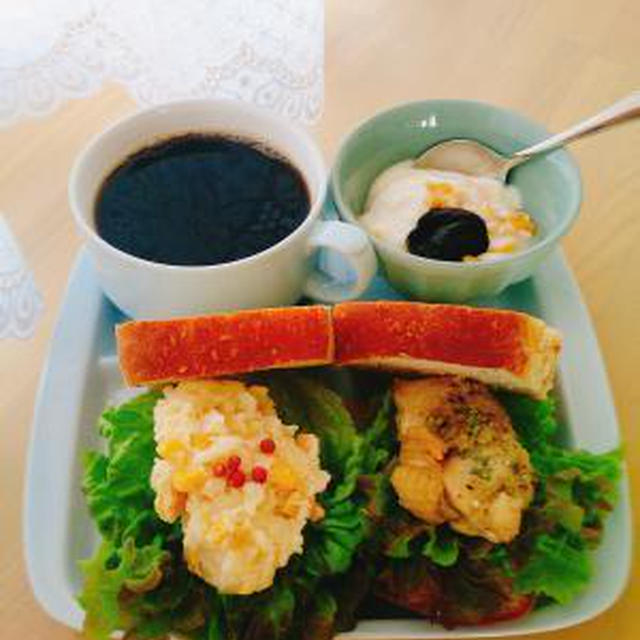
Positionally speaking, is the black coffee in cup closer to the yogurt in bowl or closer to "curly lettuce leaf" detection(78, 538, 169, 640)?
the yogurt in bowl

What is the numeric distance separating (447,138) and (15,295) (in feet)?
1.87

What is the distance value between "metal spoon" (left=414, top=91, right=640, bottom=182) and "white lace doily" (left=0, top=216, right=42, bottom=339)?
507 mm

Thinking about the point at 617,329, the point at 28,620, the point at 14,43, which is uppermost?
the point at 14,43

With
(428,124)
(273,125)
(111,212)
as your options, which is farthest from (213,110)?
(428,124)

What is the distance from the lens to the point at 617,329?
3.66 ft

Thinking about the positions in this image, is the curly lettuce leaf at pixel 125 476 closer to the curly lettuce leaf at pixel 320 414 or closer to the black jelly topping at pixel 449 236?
the curly lettuce leaf at pixel 320 414

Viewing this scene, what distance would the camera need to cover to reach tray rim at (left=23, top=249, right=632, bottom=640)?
2.69 feet

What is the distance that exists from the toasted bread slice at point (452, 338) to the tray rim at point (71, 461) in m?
0.13

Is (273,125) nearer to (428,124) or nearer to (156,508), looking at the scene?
(428,124)

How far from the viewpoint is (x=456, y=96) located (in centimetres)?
137

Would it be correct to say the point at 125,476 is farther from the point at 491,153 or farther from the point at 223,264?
the point at 491,153

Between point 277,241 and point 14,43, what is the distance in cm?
47

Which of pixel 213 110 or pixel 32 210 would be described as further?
pixel 32 210

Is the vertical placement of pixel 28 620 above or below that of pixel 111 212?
below
